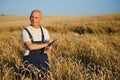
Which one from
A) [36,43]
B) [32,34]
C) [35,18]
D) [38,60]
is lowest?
[38,60]

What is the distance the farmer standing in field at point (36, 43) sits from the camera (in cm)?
411

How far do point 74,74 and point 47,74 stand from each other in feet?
1.57

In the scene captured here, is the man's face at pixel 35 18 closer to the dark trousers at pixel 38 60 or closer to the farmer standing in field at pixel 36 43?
the farmer standing in field at pixel 36 43

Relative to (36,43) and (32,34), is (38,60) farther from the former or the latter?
(32,34)

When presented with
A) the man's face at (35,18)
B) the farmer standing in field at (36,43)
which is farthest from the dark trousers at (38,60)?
the man's face at (35,18)

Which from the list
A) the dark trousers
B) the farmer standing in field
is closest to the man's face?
the farmer standing in field

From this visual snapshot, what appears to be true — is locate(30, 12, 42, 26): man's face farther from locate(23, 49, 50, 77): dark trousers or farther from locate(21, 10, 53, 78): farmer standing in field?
locate(23, 49, 50, 77): dark trousers

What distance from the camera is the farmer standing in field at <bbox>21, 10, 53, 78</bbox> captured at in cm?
411

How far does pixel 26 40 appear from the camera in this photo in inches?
161

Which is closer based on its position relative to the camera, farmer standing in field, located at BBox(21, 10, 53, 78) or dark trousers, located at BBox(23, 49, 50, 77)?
farmer standing in field, located at BBox(21, 10, 53, 78)

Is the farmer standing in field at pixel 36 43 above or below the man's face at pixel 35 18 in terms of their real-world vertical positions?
below

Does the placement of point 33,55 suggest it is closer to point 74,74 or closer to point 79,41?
point 74,74

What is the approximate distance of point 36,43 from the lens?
420 cm

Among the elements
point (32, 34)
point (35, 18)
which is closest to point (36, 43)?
point (32, 34)
